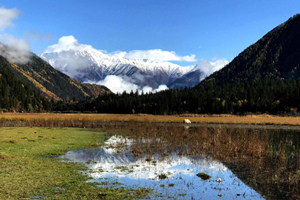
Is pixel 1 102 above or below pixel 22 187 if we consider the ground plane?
above

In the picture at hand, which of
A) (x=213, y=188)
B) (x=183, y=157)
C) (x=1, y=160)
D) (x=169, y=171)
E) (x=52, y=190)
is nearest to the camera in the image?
(x=52, y=190)

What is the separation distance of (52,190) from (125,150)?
1453cm

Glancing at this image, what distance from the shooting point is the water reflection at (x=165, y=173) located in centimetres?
1498

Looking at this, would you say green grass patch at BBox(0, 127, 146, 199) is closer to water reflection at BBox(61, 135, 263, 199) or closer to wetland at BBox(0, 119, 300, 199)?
wetland at BBox(0, 119, 300, 199)

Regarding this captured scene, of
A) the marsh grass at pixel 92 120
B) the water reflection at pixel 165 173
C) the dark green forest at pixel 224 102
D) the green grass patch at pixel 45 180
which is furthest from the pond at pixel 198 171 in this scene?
the dark green forest at pixel 224 102

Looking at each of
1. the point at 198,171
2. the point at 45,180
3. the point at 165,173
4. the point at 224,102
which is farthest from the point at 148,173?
the point at 224,102

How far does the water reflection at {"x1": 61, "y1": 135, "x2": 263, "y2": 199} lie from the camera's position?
14977 mm

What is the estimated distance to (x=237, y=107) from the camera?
16312cm

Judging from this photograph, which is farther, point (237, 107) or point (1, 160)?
point (237, 107)

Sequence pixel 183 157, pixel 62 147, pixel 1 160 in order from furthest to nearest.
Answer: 1. pixel 62 147
2. pixel 183 157
3. pixel 1 160

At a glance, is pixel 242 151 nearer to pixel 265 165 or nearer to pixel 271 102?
pixel 265 165

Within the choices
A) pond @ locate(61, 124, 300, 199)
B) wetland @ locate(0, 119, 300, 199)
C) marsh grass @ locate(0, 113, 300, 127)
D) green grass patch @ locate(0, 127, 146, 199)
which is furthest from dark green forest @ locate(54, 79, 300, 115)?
green grass patch @ locate(0, 127, 146, 199)

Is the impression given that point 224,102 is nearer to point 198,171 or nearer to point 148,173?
point 198,171

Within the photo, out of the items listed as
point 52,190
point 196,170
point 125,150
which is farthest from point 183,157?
point 52,190
